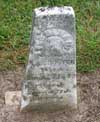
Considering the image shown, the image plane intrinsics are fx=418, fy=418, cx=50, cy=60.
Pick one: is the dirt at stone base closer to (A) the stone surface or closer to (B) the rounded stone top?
(A) the stone surface

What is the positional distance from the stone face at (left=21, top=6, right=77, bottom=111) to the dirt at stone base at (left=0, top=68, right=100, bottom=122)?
0.27 ft

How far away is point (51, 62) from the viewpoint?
3.54 metres

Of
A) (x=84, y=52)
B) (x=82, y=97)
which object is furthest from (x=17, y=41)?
(x=82, y=97)

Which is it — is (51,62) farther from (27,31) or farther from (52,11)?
(27,31)

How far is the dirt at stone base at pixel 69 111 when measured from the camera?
12.6ft

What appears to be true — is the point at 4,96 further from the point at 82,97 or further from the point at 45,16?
the point at 45,16

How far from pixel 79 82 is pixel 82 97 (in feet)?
0.81

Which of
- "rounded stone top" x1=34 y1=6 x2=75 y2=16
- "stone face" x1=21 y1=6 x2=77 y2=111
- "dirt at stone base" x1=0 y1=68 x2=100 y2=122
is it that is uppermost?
"rounded stone top" x1=34 y1=6 x2=75 y2=16

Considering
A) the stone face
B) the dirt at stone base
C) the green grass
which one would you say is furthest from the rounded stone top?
the green grass

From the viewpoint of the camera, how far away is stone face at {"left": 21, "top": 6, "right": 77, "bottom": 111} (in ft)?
10.9

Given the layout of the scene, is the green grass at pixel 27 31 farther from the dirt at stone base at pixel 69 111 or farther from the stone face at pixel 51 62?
the stone face at pixel 51 62

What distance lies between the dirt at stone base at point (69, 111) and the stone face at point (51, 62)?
83 mm

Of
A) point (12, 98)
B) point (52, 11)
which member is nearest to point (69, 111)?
point (12, 98)

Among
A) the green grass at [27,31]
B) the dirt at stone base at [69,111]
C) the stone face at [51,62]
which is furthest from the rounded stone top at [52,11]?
the green grass at [27,31]
